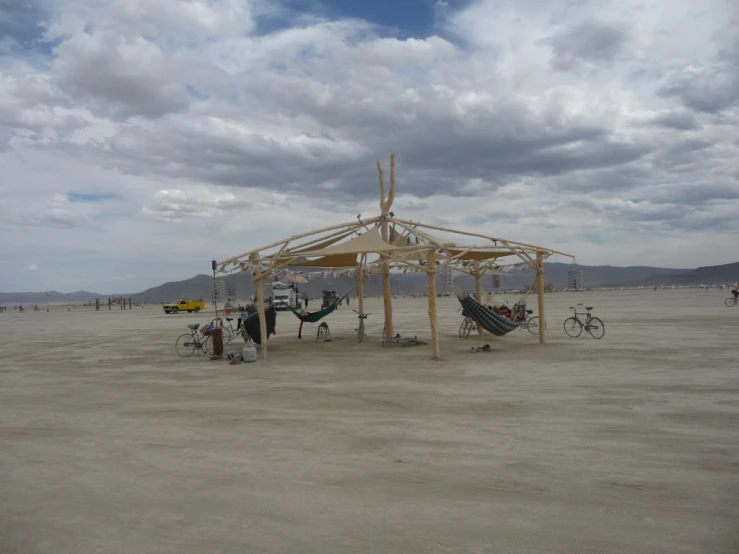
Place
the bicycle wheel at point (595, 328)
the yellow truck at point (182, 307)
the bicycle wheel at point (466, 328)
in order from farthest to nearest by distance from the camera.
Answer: the yellow truck at point (182, 307) < the bicycle wheel at point (466, 328) < the bicycle wheel at point (595, 328)

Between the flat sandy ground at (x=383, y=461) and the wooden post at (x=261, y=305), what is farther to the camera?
the wooden post at (x=261, y=305)

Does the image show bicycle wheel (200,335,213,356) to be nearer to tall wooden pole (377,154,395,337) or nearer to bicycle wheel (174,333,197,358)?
bicycle wheel (174,333,197,358)

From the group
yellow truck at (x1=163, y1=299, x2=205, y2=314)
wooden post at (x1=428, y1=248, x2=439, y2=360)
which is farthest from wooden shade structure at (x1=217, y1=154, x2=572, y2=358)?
yellow truck at (x1=163, y1=299, x2=205, y2=314)

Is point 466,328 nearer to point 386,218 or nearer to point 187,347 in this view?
point 386,218

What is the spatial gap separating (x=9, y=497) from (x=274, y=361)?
20.4 ft

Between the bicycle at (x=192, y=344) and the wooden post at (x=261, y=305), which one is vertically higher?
the wooden post at (x=261, y=305)

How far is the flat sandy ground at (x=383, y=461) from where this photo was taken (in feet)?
9.52

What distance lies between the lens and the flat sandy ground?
2.90 metres

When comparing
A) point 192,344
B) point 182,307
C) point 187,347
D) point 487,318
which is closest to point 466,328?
Result: point 487,318

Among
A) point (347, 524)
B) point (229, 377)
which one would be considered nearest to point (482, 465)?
point (347, 524)

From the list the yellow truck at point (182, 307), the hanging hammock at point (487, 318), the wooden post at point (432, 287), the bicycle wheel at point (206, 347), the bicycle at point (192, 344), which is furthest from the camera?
the yellow truck at point (182, 307)

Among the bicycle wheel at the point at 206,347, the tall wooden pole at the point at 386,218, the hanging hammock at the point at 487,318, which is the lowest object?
the bicycle wheel at the point at 206,347

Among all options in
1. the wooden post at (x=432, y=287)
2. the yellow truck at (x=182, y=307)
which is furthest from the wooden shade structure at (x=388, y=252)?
the yellow truck at (x=182, y=307)

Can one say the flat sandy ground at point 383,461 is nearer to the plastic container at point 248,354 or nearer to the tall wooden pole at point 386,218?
the plastic container at point 248,354
